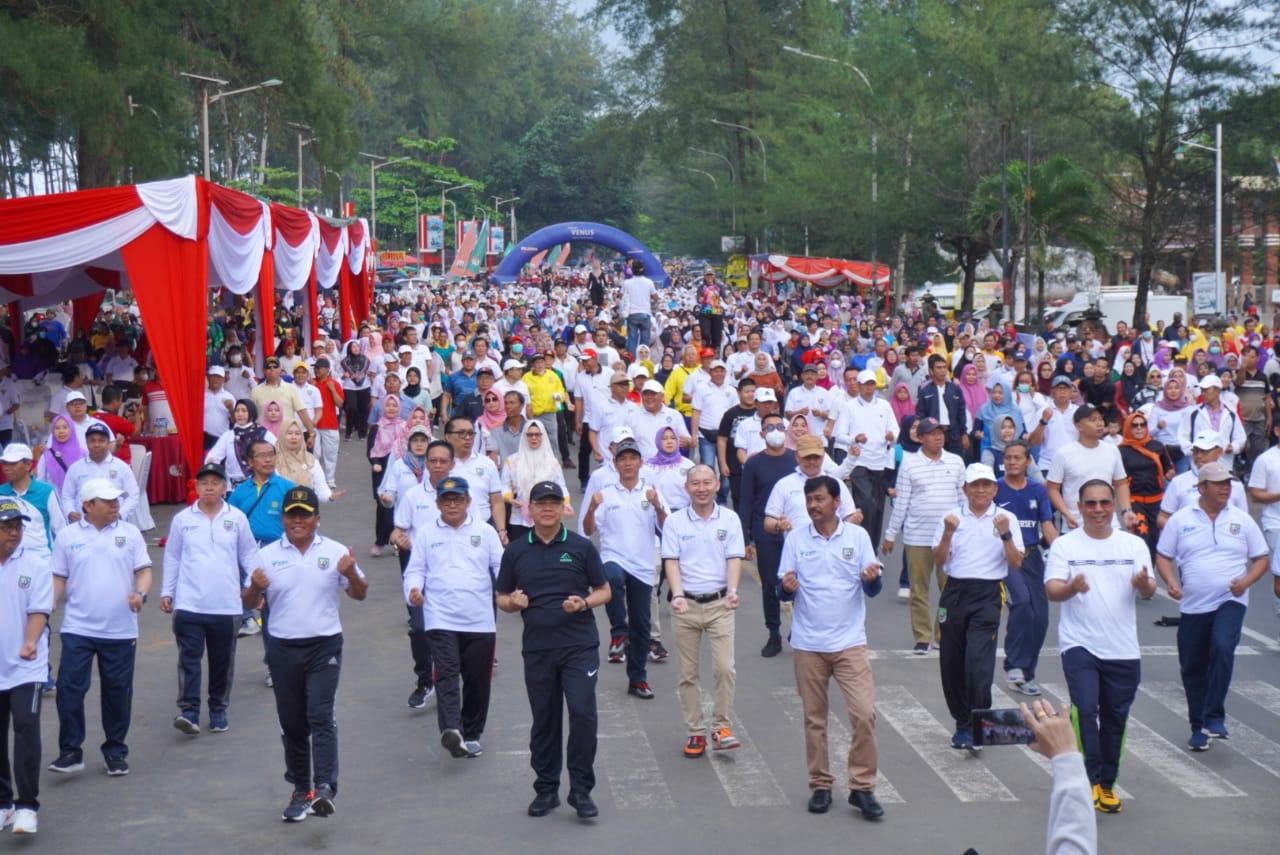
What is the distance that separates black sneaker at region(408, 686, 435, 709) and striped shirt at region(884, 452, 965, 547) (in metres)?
3.39

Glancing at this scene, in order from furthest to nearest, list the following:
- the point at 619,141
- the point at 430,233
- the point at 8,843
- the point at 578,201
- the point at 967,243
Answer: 1. the point at 578,201
2. the point at 430,233
3. the point at 619,141
4. the point at 967,243
5. the point at 8,843

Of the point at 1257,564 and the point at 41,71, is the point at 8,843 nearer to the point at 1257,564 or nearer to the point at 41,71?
the point at 1257,564

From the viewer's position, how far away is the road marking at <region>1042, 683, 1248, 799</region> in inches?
327

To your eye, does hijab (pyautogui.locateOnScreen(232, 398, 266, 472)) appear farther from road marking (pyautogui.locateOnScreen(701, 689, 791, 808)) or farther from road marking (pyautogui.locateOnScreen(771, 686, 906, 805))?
road marking (pyautogui.locateOnScreen(701, 689, 791, 808))

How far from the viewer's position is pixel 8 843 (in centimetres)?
769

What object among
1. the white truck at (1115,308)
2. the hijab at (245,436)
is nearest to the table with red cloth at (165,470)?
the hijab at (245,436)

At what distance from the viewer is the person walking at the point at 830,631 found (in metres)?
7.99

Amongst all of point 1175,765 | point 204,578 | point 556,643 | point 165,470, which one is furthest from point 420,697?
point 165,470

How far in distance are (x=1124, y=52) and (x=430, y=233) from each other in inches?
2238

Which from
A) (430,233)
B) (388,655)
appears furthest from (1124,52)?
(430,233)

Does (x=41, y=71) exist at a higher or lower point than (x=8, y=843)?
higher

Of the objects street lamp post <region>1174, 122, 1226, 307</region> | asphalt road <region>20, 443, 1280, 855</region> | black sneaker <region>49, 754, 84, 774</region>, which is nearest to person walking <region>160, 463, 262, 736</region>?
asphalt road <region>20, 443, 1280, 855</region>

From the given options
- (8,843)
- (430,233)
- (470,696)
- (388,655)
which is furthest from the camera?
(430,233)

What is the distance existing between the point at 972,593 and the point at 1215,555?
4.58 feet
